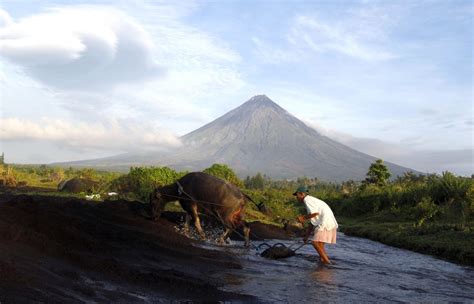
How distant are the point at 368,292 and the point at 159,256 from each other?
4593 millimetres

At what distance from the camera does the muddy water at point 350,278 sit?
30.5 feet

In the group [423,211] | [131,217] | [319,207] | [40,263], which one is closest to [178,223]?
[131,217]

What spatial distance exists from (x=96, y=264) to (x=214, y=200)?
7.21 metres

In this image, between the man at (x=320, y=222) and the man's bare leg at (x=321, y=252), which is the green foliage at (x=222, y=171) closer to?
the man at (x=320, y=222)

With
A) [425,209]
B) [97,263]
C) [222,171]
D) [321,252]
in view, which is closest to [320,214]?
[321,252]

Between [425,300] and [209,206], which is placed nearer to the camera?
[425,300]

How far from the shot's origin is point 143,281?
27.0 ft

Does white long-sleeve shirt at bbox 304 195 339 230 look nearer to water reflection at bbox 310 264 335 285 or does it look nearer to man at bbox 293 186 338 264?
man at bbox 293 186 338 264

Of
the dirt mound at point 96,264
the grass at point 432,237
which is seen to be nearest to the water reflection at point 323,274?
the dirt mound at point 96,264

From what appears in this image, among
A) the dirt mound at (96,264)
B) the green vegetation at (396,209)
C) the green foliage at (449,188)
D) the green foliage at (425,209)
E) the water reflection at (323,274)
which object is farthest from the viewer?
the green foliage at (449,188)

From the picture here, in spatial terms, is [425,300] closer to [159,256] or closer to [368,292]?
[368,292]

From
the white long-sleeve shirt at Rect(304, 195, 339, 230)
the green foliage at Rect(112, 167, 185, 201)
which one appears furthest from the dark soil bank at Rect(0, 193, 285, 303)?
→ the green foliage at Rect(112, 167, 185, 201)

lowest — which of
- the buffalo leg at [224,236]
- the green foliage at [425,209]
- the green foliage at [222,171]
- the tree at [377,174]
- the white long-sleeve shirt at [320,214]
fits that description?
the buffalo leg at [224,236]

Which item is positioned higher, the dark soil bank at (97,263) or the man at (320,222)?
the man at (320,222)
